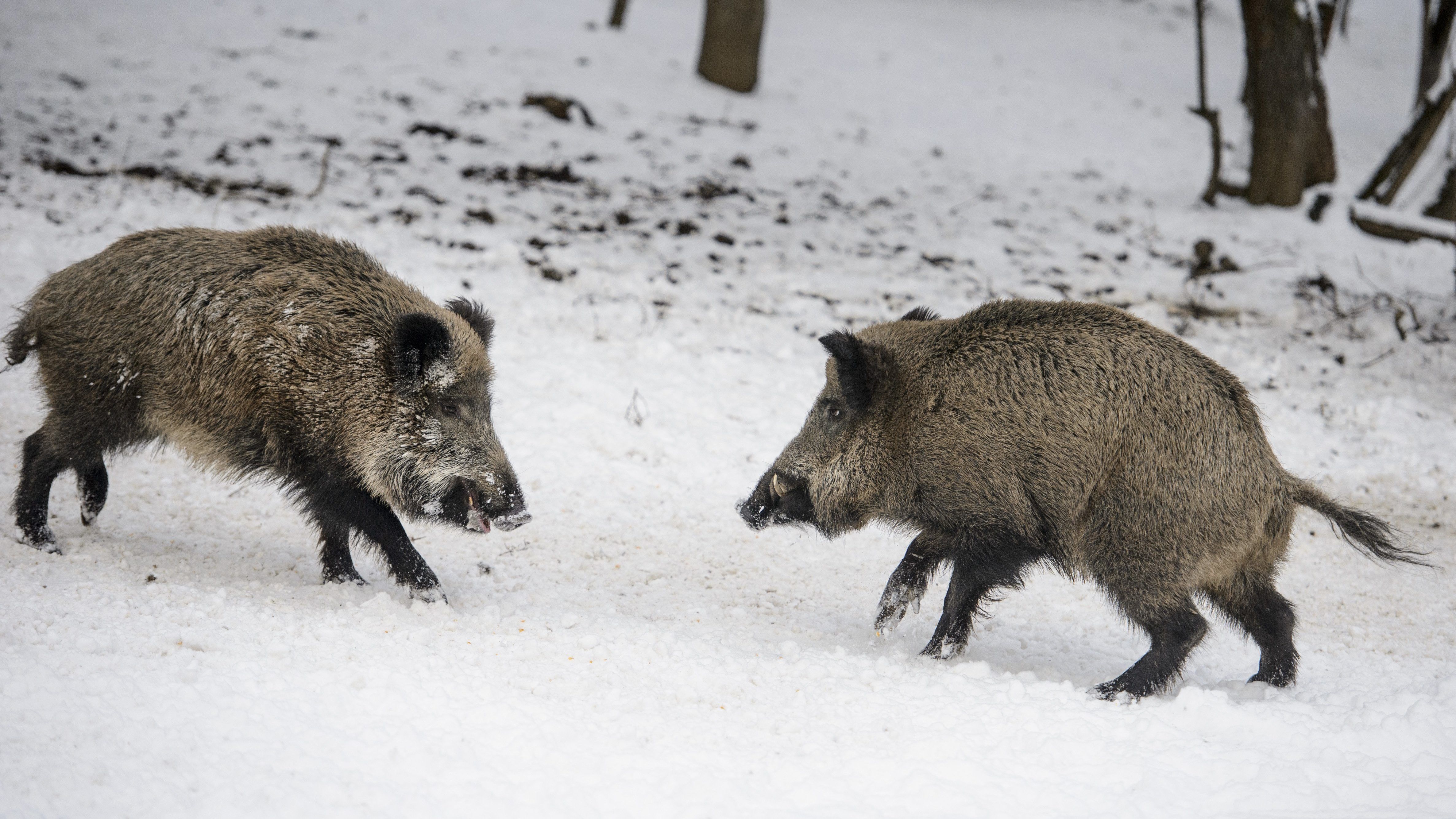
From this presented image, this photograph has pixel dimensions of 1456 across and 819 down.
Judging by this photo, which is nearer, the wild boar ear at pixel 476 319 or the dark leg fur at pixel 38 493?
the dark leg fur at pixel 38 493

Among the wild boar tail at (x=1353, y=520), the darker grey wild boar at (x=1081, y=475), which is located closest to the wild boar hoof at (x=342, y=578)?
the darker grey wild boar at (x=1081, y=475)

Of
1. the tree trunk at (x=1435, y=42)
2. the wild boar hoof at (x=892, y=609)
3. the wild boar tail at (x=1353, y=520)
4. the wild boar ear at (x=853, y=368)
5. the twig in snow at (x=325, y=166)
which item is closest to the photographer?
the wild boar tail at (x=1353, y=520)

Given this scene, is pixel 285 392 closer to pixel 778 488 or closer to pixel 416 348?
pixel 416 348

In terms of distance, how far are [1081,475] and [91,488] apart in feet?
14.5

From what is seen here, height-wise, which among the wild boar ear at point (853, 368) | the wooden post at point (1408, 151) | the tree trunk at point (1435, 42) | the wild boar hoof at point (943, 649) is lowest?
the wild boar hoof at point (943, 649)

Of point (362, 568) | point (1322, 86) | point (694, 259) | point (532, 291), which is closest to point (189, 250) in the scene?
point (362, 568)

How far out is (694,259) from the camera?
9.38 meters

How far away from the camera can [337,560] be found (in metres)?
4.67

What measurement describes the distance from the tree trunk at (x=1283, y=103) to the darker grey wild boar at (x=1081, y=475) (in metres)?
8.15

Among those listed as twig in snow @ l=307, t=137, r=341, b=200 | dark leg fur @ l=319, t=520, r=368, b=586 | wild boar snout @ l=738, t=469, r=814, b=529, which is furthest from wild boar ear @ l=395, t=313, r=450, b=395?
twig in snow @ l=307, t=137, r=341, b=200

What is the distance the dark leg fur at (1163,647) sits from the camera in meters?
4.03

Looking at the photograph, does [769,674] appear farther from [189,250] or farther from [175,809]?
[189,250]

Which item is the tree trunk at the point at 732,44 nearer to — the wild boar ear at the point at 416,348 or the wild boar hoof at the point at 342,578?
the wild boar ear at the point at 416,348

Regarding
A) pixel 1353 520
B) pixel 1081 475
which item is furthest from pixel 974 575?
pixel 1353 520
